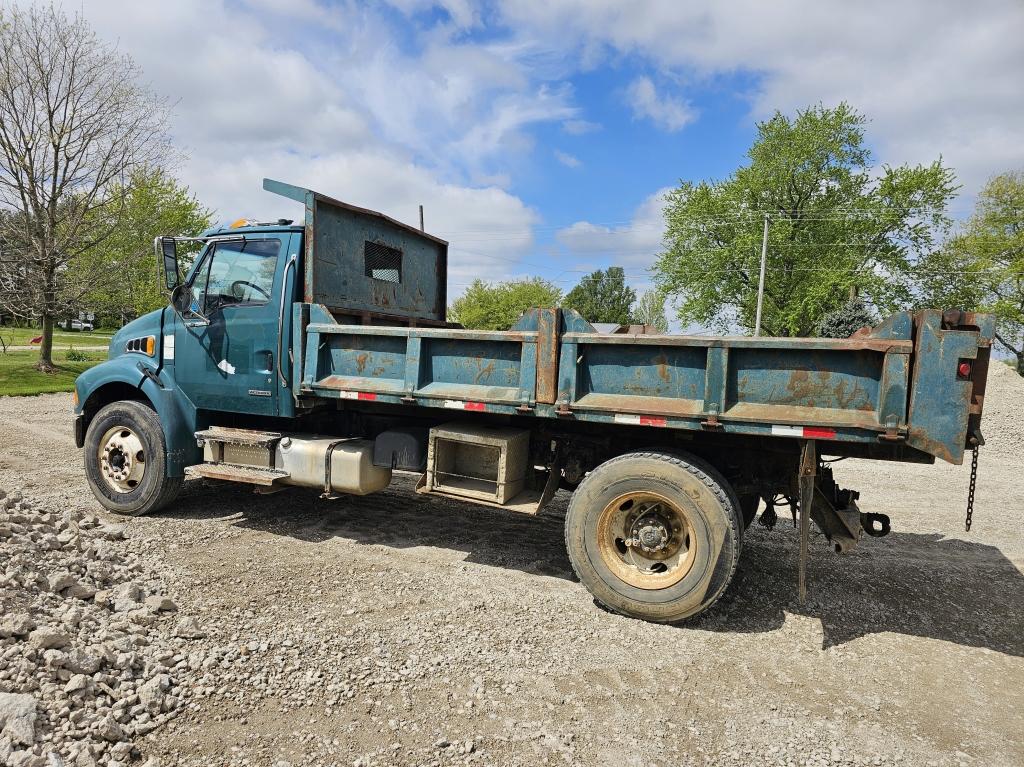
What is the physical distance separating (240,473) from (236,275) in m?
1.87

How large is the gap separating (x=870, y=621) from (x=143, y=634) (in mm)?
4890

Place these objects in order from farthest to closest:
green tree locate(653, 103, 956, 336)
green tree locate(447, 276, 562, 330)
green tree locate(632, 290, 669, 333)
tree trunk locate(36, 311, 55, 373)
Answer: green tree locate(632, 290, 669, 333) → green tree locate(447, 276, 562, 330) → green tree locate(653, 103, 956, 336) → tree trunk locate(36, 311, 55, 373)

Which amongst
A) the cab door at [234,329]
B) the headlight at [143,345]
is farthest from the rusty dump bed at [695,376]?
the headlight at [143,345]

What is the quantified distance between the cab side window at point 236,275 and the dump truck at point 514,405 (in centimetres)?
2

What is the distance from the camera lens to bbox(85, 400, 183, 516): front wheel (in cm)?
610

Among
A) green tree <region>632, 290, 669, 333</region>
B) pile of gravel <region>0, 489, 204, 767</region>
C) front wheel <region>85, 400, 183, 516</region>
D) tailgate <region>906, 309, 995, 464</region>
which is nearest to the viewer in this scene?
pile of gravel <region>0, 489, 204, 767</region>

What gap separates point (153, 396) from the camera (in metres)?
6.14

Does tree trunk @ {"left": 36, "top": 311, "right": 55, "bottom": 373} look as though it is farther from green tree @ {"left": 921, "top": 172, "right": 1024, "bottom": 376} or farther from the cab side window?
green tree @ {"left": 921, "top": 172, "right": 1024, "bottom": 376}

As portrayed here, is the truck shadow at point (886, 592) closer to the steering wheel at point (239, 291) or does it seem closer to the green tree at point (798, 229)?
the steering wheel at point (239, 291)

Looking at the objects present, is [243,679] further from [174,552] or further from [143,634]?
[174,552]

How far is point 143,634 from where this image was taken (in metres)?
3.75

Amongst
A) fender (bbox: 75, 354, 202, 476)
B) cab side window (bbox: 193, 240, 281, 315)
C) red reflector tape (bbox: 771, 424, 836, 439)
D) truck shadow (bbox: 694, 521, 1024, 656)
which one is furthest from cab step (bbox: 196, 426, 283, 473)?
red reflector tape (bbox: 771, 424, 836, 439)

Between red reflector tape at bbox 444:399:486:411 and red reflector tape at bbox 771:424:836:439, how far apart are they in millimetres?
2089

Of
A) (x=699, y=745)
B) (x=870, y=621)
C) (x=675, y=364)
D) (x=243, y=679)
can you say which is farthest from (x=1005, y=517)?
(x=243, y=679)
